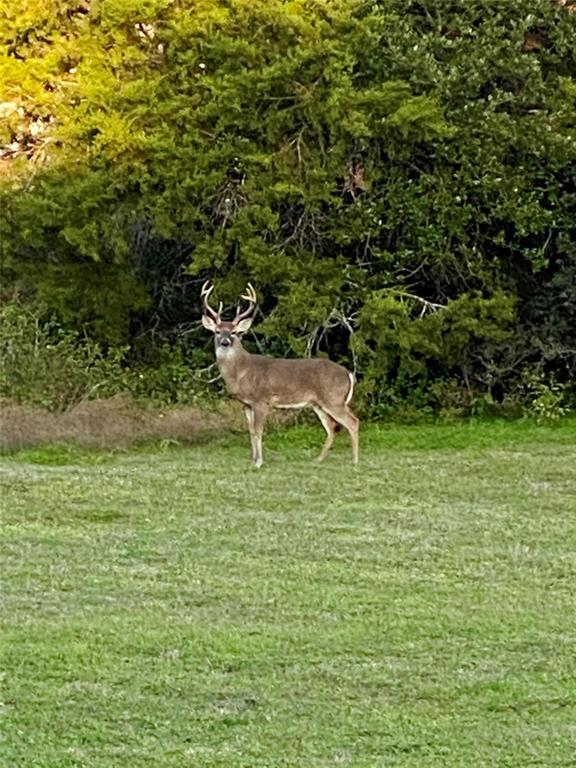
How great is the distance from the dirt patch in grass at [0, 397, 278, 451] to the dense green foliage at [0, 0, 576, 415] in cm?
117

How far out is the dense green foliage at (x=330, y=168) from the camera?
608 inches

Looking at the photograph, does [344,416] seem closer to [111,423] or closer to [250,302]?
[250,302]

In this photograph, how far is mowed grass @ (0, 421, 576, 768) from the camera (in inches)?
227

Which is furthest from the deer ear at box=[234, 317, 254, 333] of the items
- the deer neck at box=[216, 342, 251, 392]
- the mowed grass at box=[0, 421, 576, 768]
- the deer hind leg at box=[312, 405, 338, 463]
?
the mowed grass at box=[0, 421, 576, 768]

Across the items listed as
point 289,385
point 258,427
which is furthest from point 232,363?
point 258,427

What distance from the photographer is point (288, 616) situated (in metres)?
7.56

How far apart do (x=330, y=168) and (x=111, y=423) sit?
333 cm

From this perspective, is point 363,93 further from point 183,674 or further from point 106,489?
point 183,674

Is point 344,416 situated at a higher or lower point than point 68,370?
lower

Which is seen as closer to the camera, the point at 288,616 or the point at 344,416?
the point at 288,616

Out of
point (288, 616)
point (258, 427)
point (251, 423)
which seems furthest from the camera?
point (251, 423)

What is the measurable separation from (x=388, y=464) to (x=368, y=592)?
509 cm

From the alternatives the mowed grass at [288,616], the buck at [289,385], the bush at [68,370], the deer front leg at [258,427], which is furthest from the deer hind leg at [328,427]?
the bush at [68,370]

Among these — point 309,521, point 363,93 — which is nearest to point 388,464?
point 309,521
